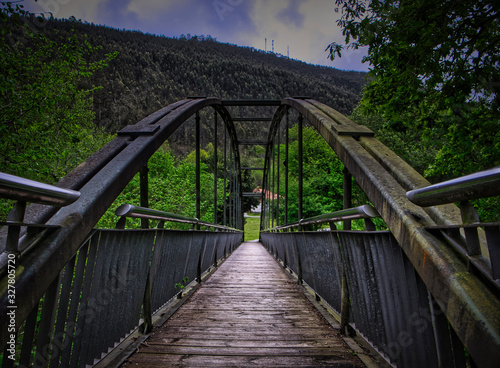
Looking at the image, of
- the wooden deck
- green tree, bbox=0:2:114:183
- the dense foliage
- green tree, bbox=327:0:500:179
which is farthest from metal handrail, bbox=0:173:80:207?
green tree, bbox=327:0:500:179

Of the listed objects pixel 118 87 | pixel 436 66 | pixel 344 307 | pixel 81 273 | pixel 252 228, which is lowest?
pixel 344 307

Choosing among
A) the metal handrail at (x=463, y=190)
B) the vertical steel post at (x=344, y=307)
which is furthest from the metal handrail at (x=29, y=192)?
the vertical steel post at (x=344, y=307)

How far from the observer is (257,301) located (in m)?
3.47

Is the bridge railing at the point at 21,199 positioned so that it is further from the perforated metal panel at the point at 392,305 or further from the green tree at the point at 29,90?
the green tree at the point at 29,90

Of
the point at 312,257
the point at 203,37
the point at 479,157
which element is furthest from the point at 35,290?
the point at 203,37

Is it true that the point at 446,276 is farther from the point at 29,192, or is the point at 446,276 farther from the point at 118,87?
the point at 118,87

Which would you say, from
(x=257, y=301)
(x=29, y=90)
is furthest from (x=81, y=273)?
(x=29, y=90)

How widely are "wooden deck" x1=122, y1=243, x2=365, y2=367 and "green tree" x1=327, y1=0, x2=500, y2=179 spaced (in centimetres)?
362

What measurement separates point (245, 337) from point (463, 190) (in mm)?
1902

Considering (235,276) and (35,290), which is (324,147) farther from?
(35,290)

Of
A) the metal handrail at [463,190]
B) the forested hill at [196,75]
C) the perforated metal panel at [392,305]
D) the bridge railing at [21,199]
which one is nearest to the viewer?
the metal handrail at [463,190]

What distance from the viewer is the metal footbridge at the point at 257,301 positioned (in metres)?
1.13

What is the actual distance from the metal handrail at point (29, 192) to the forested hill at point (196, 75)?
6291 cm

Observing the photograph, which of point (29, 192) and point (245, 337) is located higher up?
point (29, 192)
